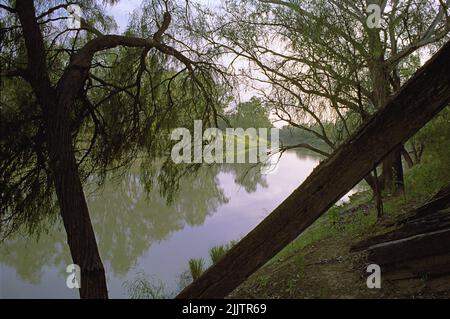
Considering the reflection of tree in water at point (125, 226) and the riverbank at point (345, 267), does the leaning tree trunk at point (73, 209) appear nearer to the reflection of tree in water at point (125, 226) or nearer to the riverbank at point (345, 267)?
the reflection of tree in water at point (125, 226)

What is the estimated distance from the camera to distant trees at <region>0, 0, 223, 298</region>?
2.35m

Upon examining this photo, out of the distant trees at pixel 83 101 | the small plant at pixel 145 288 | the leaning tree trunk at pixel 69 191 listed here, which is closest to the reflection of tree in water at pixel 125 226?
the small plant at pixel 145 288

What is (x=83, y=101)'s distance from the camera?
9.49 ft

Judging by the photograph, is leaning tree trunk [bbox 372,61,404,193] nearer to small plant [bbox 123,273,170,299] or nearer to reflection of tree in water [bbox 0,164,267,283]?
reflection of tree in water [bbox 0,164,267,283]

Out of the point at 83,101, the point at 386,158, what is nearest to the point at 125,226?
the point at 83,101

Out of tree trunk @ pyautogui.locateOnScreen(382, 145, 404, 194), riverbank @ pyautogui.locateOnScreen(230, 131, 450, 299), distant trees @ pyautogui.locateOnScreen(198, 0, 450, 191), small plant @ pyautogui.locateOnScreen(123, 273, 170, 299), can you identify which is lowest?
small plant @ pyautogui.locateOnScreen(123, 273, 170, 299)

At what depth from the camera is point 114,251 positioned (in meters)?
6.42

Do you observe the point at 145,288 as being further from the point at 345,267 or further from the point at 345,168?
the point at 345,168

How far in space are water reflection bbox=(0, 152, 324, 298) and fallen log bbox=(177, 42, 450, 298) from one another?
1806 millimetres

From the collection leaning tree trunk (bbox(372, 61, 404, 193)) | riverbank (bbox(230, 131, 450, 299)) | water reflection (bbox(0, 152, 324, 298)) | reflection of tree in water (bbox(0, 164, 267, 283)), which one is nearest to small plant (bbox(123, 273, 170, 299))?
water reflection (bbox(0, 152, 324, 298))

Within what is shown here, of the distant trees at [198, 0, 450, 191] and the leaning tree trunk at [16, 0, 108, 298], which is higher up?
the distant trees at [198, 0, 450, 191]

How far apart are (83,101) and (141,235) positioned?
4.82 m
